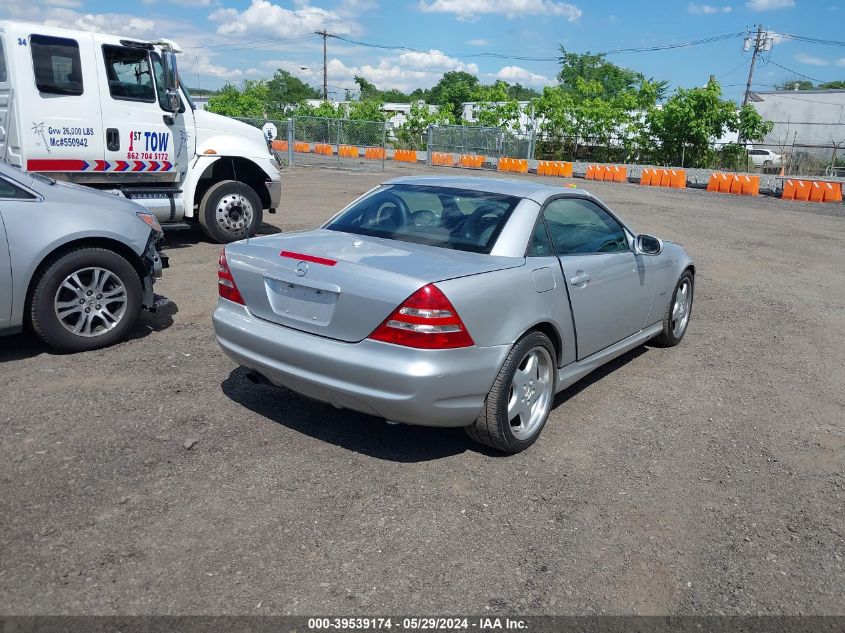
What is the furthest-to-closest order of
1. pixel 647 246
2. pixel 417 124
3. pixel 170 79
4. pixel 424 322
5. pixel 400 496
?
1. pixel 417 124
2. pixel 170 79
3. pixel 647 246
4. pixel 400 496
5. pixel 424 322

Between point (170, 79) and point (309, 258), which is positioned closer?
point (309, 258)

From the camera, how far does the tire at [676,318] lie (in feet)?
20.4

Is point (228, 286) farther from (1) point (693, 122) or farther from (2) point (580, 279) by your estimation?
(1) point (693, 122)

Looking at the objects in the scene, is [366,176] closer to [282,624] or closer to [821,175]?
[821,175]

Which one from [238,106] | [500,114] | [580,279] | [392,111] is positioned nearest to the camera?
[580,279]

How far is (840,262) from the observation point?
11.8 meters

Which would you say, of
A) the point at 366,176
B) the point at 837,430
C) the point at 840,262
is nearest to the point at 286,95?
the point at 366,176

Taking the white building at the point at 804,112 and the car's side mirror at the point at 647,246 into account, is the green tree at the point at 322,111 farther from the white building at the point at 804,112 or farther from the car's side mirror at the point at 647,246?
the car's side mirror at the point at 647,246

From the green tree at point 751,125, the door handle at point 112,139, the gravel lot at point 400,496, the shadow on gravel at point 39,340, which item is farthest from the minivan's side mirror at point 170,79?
the green tree at point 751,125

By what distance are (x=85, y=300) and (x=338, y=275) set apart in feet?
9.08

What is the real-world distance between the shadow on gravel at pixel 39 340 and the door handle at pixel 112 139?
3176mm

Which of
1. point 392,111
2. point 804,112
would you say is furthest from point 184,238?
point 804,112

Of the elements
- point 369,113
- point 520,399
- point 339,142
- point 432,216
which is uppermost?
point 369,113

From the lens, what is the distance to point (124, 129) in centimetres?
901
